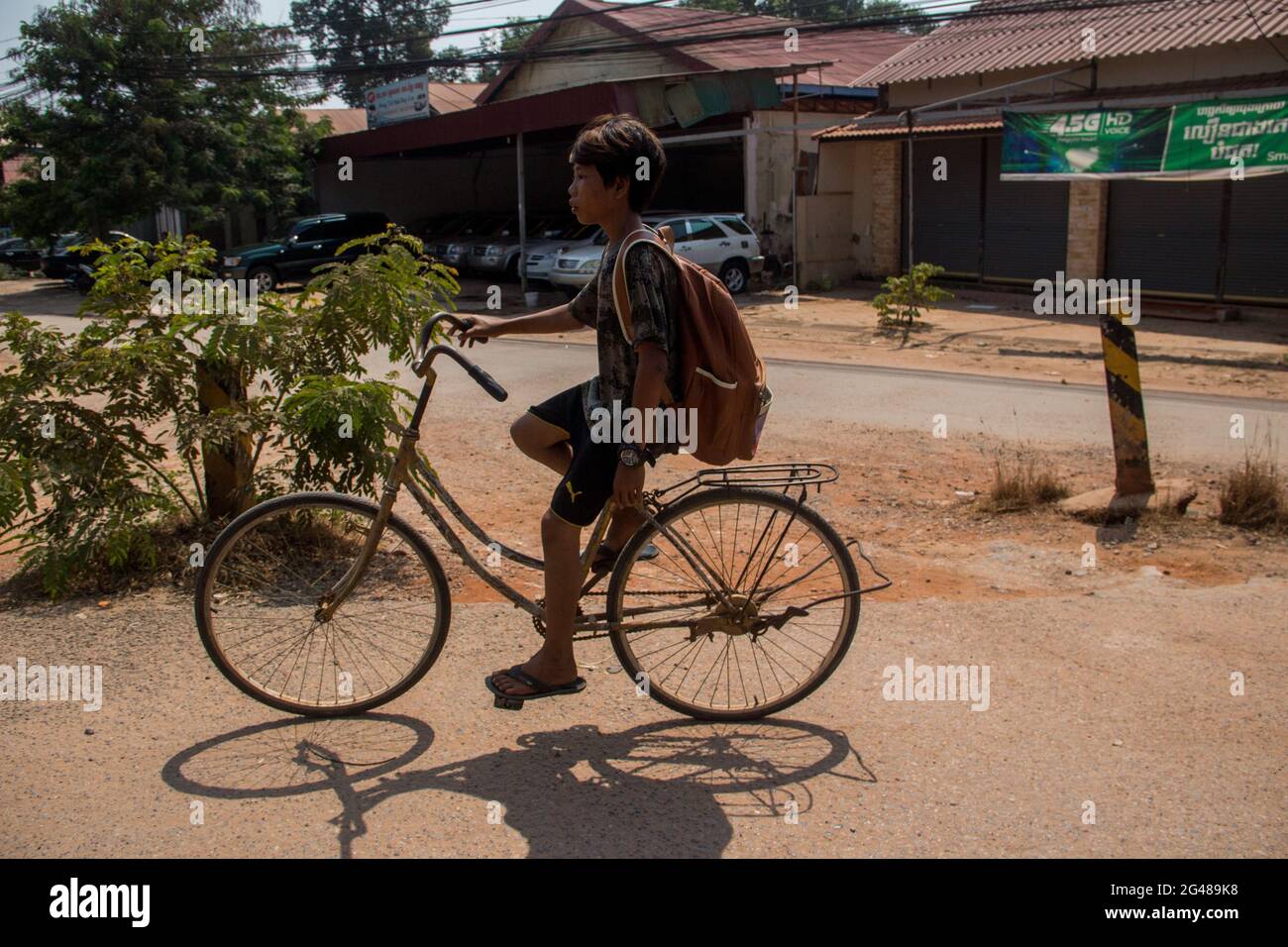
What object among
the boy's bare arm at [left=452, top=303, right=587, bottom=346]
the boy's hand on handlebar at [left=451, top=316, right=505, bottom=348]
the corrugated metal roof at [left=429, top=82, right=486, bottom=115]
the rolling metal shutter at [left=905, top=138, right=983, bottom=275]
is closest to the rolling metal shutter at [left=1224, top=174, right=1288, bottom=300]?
the rolling metal shutter at [left=905, top=138, right=983, bottom=275]

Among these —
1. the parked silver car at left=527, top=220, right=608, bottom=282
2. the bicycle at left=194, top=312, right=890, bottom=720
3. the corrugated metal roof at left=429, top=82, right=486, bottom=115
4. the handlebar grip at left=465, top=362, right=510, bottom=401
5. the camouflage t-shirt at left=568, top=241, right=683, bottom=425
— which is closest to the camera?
the camouflage t-shirt at left=568, top=241, right=683, bottom=425

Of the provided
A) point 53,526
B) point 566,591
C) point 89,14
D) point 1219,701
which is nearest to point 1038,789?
point 1219,701

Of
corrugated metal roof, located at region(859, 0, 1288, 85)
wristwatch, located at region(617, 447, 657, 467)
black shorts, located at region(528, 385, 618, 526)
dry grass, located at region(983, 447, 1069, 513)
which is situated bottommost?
dry grass, located at region(983, 447, 1069, 513)

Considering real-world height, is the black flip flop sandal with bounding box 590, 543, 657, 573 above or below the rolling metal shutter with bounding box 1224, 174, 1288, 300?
below

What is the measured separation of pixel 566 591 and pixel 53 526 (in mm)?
2845

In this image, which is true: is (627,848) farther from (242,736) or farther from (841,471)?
(841,471)

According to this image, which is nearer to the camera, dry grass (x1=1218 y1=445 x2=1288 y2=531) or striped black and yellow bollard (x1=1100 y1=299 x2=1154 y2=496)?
dry grass (x1=1218 y1=445 x2=1288 y2=531)

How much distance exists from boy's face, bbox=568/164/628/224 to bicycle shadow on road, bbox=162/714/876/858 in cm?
171

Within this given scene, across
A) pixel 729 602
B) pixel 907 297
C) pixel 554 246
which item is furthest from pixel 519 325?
pixel 554 246

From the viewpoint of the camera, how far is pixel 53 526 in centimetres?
535

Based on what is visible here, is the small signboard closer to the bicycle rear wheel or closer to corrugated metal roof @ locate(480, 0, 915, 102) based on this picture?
corrugated metal roof @ locate(480, 0, 915, 102)

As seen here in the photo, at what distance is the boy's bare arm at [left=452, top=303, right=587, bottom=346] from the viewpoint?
13.3 feet

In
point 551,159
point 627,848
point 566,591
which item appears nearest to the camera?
point 627,848

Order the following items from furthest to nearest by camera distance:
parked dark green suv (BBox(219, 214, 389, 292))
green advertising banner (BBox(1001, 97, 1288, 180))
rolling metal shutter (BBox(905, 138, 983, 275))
→ parked dark green suv (BBox(219, 214, 389, 292))
rolling metal shutter (BBox(905, 138, 983, 275))
green advertising banner (BBox(1001, 97, 1288, 180))
